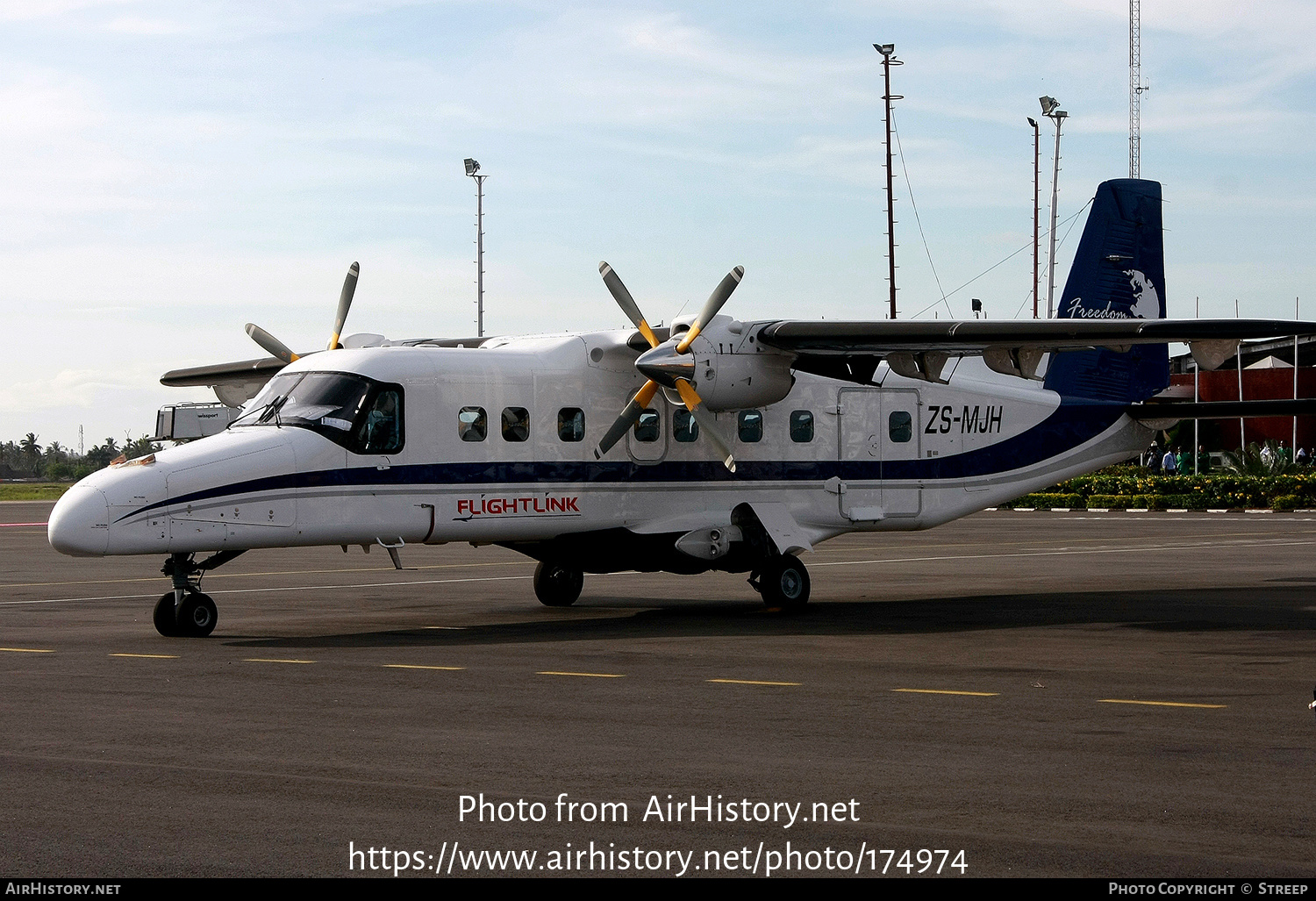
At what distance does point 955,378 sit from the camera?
21.7 metres

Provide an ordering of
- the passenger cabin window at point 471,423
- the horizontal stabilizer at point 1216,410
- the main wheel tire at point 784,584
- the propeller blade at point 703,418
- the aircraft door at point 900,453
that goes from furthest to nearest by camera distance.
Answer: the horizontal stabilizer at point 1216,410, the aircraft door at point 900,453, the main wheel tire at point 784,584, the propeller blade at point 703,418, the passenger cabin window at point 471,423

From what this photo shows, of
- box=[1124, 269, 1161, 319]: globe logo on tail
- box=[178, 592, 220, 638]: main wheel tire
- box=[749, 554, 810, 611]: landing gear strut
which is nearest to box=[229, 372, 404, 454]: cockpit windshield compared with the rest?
box=[178, 592, 220, 638]: main wheel tire

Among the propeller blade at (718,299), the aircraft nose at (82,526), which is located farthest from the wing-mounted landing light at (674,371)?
the aircraft nose at (82,526)

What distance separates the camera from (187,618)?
15.9 meters

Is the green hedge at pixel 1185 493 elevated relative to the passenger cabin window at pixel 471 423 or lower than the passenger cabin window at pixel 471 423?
lower

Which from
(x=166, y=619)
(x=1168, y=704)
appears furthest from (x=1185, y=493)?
(x=1168, y=704)

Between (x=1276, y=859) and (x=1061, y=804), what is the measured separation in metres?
1.29

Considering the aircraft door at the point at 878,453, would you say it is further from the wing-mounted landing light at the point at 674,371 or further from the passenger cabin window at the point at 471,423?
the passenger cabin window at the point at 471,423

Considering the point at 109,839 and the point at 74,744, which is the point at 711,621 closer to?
the point at 74,744

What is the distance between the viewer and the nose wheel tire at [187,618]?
1588 centimetres

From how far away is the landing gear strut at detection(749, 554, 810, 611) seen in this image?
18547 mm

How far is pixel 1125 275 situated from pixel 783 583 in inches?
360

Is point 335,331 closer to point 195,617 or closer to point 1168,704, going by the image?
point 195,617

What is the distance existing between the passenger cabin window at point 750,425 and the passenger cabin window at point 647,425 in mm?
1250
